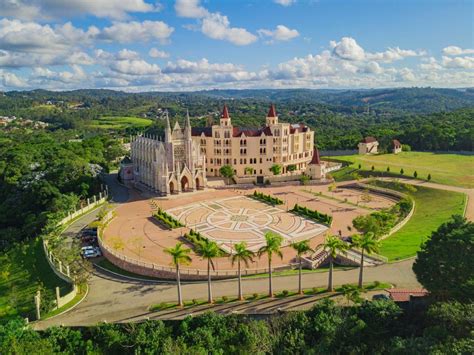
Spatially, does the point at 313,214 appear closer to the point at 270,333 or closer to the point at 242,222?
the point at 242,222

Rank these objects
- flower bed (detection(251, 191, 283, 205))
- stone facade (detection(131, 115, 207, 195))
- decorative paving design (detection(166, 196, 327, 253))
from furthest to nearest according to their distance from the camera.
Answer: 1. stone facade (detection(131, 115, 207, 195))
2. flower bed (detection(251, 191, 283, 205))
3. decorative paving design (detection(166, 196, 327, 253))

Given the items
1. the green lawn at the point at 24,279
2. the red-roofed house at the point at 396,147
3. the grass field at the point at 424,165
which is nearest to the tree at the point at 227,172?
the grass field at the point at 424,165

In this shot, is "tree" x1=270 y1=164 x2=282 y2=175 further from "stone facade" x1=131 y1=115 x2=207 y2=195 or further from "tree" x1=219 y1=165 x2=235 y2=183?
"stone facade" x1=131 y1=115 x2=207 y2=195

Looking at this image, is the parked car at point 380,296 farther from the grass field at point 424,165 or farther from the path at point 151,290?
the grass field at point 424,165

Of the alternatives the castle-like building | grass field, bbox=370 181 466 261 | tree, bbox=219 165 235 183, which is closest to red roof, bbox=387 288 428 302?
grass field, bbox=370 181 466 261

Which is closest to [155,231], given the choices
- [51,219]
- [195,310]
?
[51,219]

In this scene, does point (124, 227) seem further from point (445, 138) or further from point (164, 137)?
point (445, 138)
